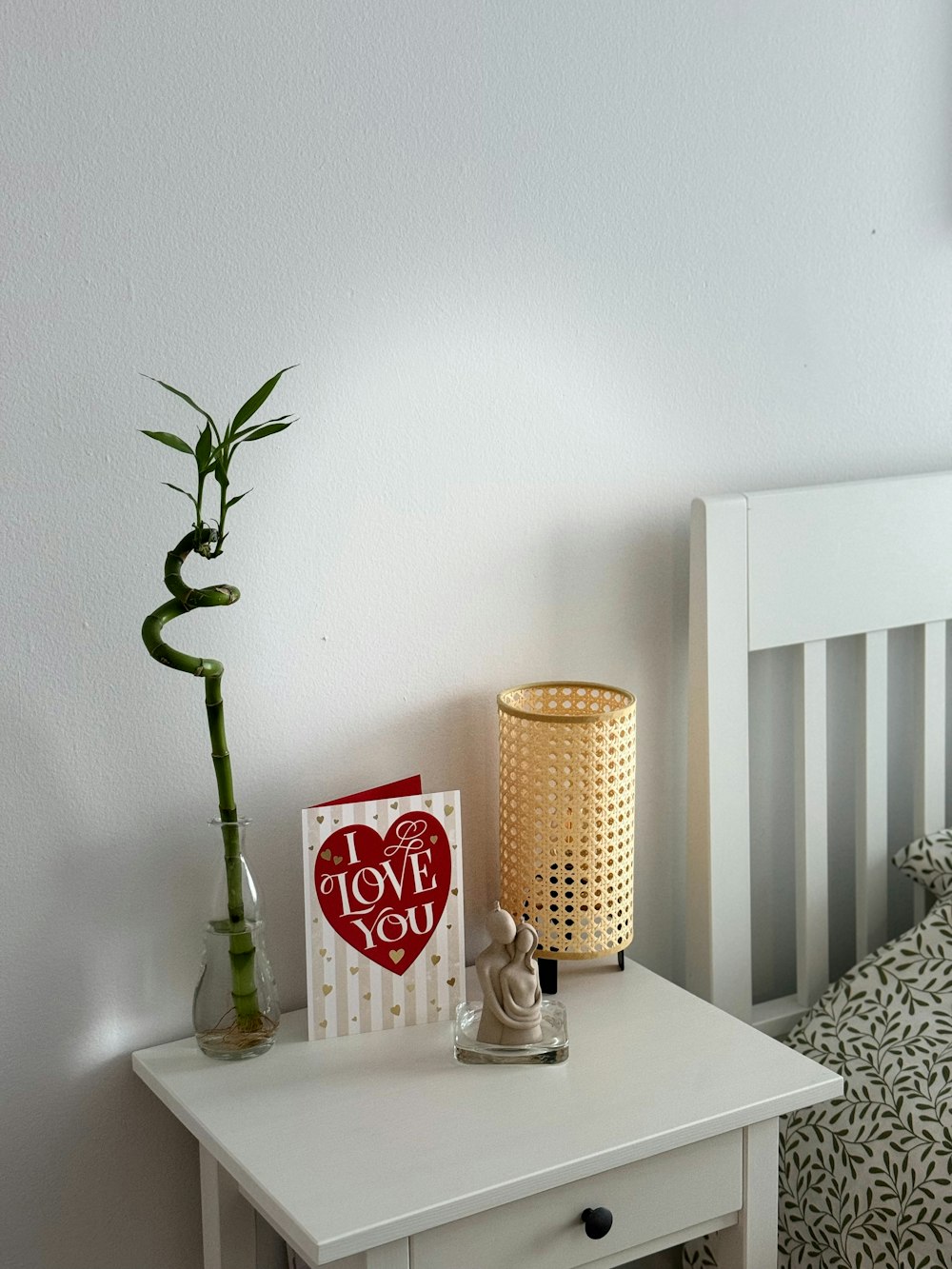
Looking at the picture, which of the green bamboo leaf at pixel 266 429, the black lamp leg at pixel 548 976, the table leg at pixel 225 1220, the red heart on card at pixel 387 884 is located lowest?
the table leg at pixel 225 1220

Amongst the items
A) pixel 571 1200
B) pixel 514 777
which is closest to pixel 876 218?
pixel 514 777

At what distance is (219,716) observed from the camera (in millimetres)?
1066

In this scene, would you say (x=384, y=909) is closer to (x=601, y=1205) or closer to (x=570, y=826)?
(x=570, y=826)

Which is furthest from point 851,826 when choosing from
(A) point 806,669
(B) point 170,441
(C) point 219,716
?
(B) point 170,441

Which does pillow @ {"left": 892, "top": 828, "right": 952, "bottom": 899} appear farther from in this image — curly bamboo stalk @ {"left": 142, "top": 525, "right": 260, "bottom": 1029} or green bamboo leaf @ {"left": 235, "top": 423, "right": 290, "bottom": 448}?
green bamboo leaf @ {"left": 235, "top": 423, "right": 290, "bottom": 448}

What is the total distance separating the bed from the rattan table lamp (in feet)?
0.61

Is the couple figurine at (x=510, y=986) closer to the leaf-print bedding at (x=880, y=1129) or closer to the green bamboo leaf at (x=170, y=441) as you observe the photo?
the leaf-print bedding at (x=880, y=1129)

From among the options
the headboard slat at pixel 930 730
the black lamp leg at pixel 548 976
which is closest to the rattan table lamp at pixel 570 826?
the black lamp leg at pixel 548 976

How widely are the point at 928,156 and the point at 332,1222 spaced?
1318 millimetres

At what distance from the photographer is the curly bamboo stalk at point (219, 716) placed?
3.35ft

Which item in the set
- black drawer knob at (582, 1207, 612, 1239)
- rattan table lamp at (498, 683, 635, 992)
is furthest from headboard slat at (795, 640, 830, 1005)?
black drawer knob at (582, 1207, 612, 1239)

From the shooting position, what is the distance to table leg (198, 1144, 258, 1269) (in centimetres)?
113

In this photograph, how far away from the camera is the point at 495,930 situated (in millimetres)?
1104

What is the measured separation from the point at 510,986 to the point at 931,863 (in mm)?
609
